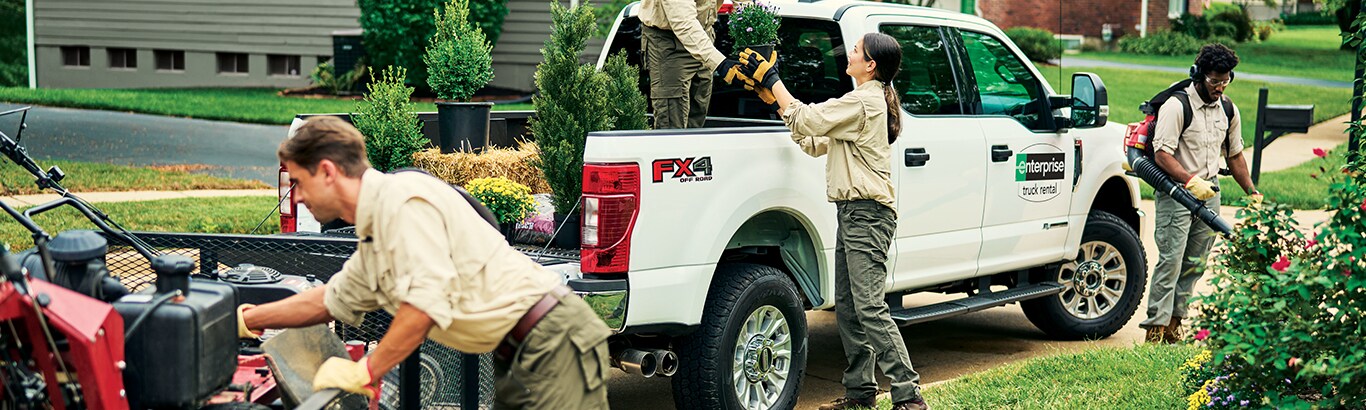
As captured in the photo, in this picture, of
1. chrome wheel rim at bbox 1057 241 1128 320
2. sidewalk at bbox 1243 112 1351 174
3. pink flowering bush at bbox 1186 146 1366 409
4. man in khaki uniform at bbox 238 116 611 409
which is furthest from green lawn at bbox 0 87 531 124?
man in khaki uniform at bbox 238 116 611 409

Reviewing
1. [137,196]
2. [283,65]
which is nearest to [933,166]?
[137,196]

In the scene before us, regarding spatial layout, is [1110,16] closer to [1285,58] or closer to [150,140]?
[1285,58]

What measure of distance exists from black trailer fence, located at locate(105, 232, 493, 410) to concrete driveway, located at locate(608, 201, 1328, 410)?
1.85m

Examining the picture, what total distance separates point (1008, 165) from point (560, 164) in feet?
8.66

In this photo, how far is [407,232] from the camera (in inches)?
139

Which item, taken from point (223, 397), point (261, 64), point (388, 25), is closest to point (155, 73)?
point (261, 64)

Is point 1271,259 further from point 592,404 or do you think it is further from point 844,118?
point 592,404

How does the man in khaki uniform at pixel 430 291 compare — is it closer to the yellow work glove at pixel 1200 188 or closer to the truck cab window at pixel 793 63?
the truck cab window at pixel 793 63

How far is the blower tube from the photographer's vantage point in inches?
314

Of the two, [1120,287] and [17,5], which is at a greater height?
[17,5]

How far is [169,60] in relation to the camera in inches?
1082

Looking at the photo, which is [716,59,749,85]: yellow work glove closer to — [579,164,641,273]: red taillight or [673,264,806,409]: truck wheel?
[673,264,806,409]: truck wheel

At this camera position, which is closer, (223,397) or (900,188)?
(223,397)

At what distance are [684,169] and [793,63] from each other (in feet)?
6.03
